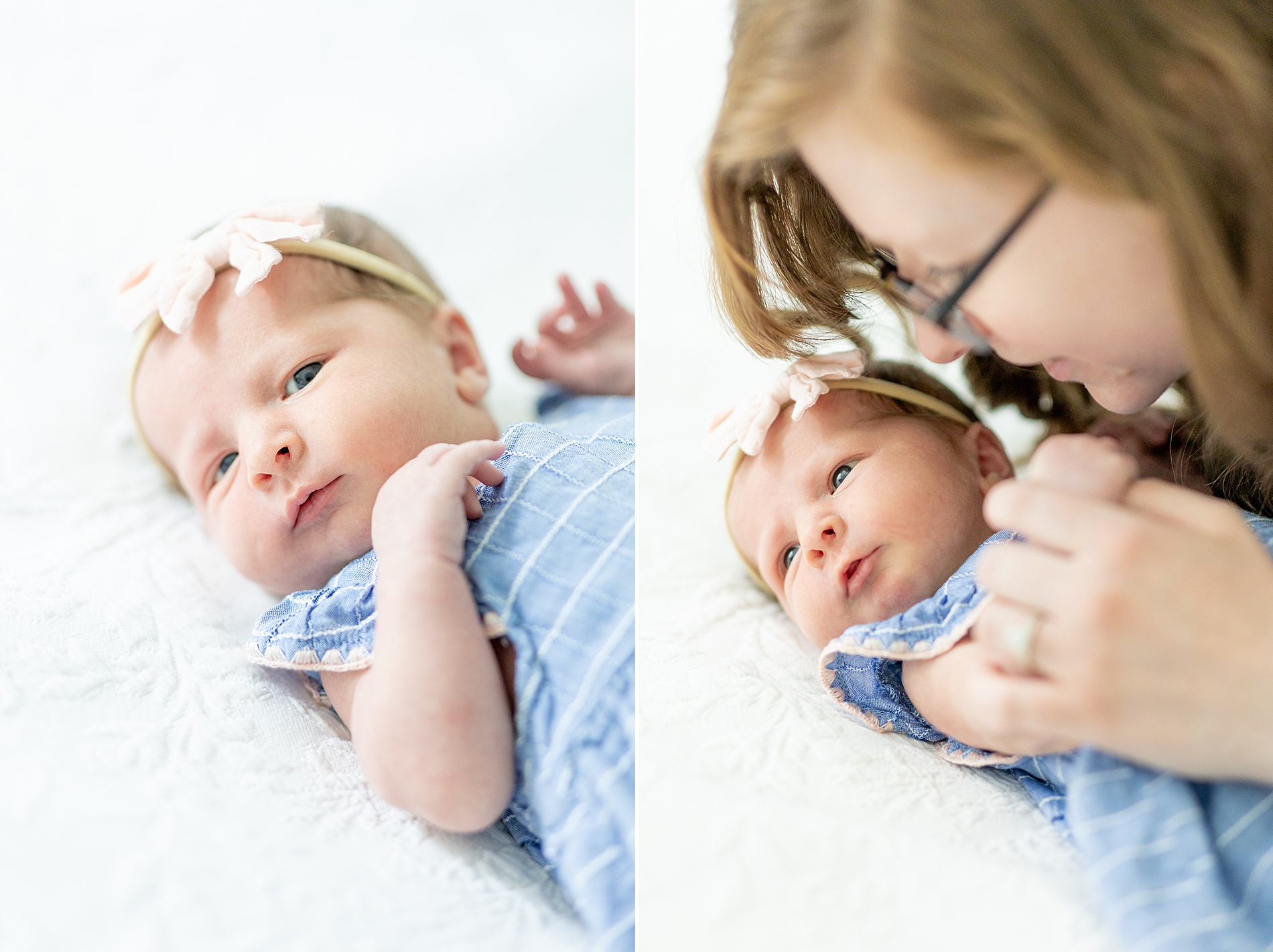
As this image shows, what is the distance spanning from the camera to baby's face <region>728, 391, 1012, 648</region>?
1.07 m

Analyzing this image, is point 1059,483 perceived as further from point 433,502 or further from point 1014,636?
point 433,502

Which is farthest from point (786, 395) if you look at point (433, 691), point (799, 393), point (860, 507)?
point (433, 691)

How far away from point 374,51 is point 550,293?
1.91ft

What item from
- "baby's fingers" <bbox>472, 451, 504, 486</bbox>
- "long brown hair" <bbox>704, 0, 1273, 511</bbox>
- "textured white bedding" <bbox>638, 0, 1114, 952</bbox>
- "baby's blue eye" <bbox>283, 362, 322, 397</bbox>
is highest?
"long brown hair" <bbox>704, 0, 1273, 511</bbox>

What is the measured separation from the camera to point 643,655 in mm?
1022

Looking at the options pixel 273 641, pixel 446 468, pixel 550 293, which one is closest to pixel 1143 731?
pixel 446 468

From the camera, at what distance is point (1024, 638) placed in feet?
2.45

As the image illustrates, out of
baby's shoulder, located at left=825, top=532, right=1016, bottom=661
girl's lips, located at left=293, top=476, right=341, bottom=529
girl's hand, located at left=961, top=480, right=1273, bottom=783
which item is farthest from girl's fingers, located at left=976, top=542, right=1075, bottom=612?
girl's lips, located at left=293, top=476, right=341, bottom=529

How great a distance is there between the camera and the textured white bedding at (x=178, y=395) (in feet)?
2.58

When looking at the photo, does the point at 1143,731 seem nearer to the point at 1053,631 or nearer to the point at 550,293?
the point at 1053,631

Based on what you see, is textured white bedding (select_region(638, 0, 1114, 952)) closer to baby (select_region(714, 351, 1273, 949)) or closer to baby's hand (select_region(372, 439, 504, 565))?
baby (select_region(714, 351, 1273, 949))

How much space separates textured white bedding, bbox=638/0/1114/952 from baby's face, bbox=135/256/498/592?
0.33 meters

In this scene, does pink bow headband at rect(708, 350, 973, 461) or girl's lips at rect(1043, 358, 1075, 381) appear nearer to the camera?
girl's lips at rect(1043, 358, 1075, 381)

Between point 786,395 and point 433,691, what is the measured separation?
54 centimetres
